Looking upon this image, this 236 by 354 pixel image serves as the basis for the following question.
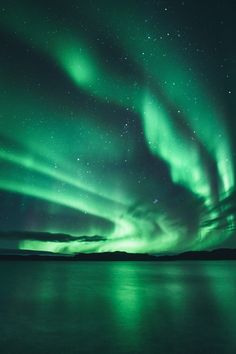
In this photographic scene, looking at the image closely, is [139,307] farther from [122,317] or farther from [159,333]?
[159,333]

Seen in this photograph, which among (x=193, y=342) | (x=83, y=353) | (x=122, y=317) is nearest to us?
(x=83, y=353)

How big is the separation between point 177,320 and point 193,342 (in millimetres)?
4648

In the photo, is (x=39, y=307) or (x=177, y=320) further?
(x=39, y=307)

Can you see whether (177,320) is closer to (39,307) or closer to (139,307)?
(139,307)

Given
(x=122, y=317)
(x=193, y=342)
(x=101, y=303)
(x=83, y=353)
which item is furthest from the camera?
(x=101, y=303)

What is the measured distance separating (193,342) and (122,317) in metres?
6.30

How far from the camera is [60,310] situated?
20172 mm

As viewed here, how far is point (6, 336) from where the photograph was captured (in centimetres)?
1290

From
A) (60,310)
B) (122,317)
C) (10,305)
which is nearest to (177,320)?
(122,317)

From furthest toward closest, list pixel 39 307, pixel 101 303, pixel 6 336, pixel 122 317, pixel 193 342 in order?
pixel 101 303
pixel 39 307
pixel 122 317
pixel 6 336
pixel 193 342

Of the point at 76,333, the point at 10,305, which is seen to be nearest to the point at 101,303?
the point at 10,305

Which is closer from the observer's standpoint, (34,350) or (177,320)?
(34,350)

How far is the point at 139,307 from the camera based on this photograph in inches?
834

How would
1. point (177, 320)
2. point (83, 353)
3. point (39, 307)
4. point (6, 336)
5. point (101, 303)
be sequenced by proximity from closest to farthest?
point (83, 353), point (6, 336), point (177, 320), point (39, 307), point (101, 303)
